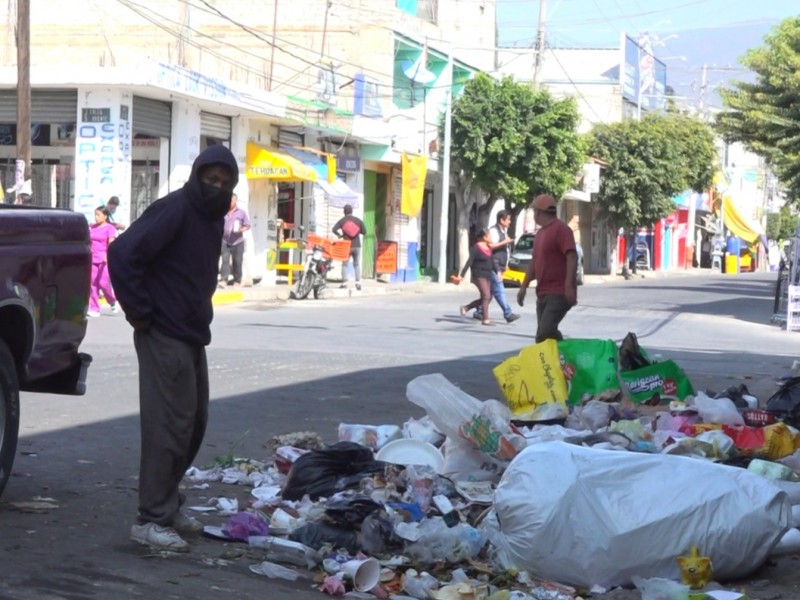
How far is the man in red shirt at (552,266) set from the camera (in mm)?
12133

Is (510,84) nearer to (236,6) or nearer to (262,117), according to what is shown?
(236,6)

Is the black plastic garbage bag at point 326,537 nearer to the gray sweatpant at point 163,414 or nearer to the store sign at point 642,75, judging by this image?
the gray sweatpant at point 163,414

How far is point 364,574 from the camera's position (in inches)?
234

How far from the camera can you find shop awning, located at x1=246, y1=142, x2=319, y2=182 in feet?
105

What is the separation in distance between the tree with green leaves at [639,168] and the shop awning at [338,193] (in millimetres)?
22781

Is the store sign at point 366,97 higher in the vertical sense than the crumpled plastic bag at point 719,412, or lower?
higher

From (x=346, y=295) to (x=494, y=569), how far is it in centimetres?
2505

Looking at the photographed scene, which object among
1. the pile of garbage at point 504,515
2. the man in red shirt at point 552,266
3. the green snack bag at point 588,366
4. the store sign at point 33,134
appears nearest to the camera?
the pile of garbage at point 504,515

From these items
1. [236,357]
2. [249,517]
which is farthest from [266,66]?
[249,517]

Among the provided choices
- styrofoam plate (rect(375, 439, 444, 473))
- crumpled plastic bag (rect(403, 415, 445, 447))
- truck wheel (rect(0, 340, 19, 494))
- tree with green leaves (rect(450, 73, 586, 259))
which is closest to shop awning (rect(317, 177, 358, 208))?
tree with green leaves (rect(450, 73, 586, 259))

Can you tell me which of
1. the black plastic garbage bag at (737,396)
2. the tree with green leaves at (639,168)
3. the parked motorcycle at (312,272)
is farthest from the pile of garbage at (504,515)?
the tree with green leaves at (639,168)

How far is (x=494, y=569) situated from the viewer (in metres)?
6.27

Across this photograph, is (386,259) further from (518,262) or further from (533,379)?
(533,379)

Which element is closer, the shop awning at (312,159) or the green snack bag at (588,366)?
the green snack bag at (588,366)
